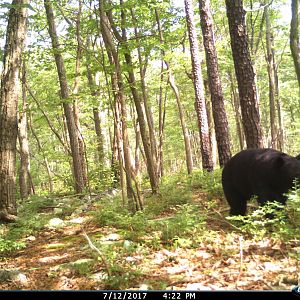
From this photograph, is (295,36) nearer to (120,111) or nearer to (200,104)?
(120,111)

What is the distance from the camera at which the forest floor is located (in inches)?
146

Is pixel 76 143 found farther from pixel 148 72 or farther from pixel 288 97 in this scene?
pixel 288 97

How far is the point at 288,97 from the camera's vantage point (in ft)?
83.3

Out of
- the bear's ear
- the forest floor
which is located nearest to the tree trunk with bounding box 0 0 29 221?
the forest floor

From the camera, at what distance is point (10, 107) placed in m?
7.48

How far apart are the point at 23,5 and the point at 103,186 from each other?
7.22 metres

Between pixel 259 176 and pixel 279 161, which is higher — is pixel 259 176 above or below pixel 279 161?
below

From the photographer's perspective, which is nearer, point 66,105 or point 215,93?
point 215,93

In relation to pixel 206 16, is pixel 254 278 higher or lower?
lower

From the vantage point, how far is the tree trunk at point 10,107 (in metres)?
7.34

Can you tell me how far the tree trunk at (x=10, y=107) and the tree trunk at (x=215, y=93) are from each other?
5.02m

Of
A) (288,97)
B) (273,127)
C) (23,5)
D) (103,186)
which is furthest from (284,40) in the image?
(23,5)

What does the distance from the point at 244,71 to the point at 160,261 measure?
494 cm

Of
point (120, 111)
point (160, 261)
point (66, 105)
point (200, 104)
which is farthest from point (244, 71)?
point (66, 105)
